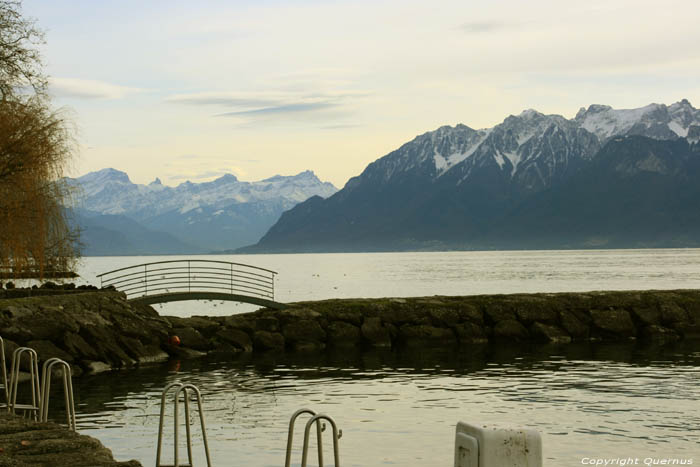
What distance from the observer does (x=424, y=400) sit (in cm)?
2277

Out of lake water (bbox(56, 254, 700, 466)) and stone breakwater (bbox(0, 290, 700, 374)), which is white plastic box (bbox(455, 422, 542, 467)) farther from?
stone breakwater (bbox(0, 290, 700, 374))

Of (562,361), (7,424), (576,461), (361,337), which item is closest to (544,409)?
(576,461)

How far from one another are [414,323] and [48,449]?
27525mm

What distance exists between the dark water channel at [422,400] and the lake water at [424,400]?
4 centimetres

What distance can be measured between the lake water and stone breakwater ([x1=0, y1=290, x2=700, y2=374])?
86.6 inches

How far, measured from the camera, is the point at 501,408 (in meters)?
21.3

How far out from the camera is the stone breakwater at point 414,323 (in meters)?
34.3

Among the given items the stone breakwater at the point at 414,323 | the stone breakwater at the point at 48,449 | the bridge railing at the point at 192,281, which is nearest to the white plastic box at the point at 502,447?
the stone breakwater at the point at 48,449

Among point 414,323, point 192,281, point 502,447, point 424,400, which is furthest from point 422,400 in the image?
point 192,281

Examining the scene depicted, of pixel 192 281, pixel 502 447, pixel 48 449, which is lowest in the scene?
pixel 192 281

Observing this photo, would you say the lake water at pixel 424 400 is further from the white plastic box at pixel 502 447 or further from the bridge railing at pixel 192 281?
the white plastic box at pixel 502 447

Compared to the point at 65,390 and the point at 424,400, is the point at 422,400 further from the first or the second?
the point at 65,390

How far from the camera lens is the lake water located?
17.2 metres

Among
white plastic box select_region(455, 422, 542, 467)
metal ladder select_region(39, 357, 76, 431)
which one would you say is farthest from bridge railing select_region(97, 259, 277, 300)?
white plastic box select_region(455, 422, 542, 467)
